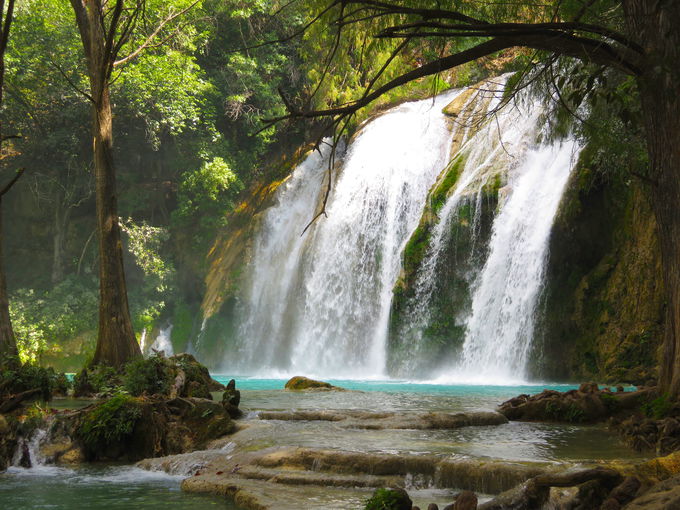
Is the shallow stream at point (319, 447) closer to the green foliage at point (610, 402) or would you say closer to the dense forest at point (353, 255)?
the dense forest at point (353, 255)

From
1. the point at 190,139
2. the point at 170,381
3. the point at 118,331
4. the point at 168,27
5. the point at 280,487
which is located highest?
the point at 168,27

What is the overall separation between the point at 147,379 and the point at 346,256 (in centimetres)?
1292

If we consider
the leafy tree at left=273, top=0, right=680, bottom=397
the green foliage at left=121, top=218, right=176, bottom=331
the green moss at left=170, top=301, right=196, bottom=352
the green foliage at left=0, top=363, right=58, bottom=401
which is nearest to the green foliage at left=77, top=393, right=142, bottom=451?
the green foliage at left=0, top=363, right=58, bottom=401

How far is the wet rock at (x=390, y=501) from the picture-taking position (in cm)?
427

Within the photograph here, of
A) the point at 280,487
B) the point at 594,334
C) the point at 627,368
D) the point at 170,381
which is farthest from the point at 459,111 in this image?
the point at 280,487

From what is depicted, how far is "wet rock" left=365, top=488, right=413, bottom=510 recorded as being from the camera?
168 inches

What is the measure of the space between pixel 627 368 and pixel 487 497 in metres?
10.8

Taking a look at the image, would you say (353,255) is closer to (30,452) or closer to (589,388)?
(589,388)

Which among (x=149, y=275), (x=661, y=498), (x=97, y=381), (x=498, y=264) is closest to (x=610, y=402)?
(x=661, y=498)

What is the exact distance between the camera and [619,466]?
5012 millimetres

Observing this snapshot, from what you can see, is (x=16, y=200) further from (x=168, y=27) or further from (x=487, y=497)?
(x=487, y=497)

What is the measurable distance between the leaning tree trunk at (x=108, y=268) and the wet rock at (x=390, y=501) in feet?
30.1

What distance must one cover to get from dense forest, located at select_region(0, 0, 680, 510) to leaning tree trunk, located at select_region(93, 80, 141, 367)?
0.04m

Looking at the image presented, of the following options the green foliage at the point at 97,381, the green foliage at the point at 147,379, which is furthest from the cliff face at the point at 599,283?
the green foliage at the point at 97,381
